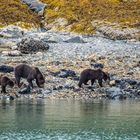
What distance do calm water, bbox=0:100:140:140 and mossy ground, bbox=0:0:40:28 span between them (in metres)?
54.2

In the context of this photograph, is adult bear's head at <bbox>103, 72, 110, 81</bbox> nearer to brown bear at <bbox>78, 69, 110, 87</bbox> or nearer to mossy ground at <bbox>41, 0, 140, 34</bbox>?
brown bear at <bbox>78, 69, 110, 87</bbox>

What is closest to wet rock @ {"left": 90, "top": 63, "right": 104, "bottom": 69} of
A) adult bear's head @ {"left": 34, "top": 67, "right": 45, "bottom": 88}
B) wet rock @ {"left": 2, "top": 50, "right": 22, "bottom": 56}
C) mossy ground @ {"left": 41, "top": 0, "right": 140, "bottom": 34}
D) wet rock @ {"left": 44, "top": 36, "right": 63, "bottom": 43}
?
wet rock @ {"left": 2, "top": 50, "right": 22, "bottom": 56}

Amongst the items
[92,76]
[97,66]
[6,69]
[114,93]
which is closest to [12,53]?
[97,66]

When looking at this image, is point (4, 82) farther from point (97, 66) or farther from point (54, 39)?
point (54, 39)

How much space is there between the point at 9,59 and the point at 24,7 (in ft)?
143

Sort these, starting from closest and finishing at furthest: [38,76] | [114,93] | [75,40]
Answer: [114,93], [38,76], [75,40]

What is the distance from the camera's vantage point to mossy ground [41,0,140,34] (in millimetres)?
95625

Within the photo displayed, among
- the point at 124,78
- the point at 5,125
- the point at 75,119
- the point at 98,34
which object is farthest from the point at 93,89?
the point at 98,34

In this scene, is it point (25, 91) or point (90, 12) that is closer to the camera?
point (25, 91)

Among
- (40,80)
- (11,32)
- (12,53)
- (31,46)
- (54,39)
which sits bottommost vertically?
(40,80)

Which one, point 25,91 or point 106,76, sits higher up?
point 106,76

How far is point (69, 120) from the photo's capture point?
3462 cm

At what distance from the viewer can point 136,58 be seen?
64.3 metres

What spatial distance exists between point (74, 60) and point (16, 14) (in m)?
40.1
